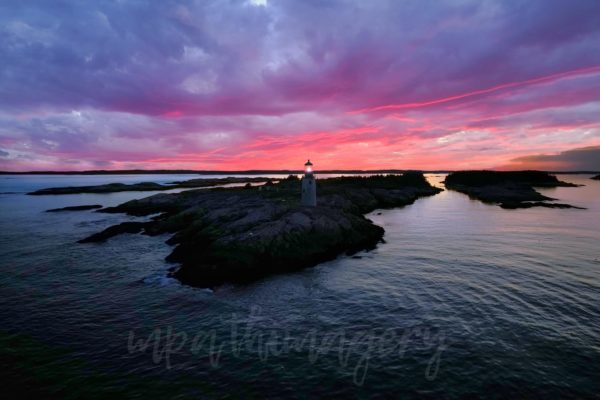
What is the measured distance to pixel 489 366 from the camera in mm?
13320

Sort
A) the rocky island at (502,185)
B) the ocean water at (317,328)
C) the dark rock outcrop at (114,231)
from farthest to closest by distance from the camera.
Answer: the rocky island at (502,185), the dark rock outcrop at (114,231), the ocean water at (317,328)

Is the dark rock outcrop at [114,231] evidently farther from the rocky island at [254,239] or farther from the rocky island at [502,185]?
the rocky island at [502,185]

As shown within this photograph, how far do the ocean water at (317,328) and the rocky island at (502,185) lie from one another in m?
55.4

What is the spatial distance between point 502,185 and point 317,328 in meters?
114

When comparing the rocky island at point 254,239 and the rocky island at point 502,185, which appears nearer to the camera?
the rocky island at point 254,239

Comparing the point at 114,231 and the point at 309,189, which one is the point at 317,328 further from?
the point at 114,231

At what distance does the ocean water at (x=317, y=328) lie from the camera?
1240cm

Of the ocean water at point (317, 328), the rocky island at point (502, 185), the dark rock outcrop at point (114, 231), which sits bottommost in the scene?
the ocean water at point (317, 328)

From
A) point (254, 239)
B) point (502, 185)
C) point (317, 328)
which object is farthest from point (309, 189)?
point (502, 185)

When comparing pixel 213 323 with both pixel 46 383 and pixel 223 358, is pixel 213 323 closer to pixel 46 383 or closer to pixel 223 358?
pixel 223 358

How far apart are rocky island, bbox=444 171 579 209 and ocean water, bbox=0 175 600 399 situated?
2182 inches

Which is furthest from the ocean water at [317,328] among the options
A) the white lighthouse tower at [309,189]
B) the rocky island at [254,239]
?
the white lighthouse tower at [309,189]

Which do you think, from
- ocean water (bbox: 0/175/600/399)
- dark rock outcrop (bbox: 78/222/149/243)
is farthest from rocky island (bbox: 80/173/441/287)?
ocean water (bbox: 0/175/600/399)

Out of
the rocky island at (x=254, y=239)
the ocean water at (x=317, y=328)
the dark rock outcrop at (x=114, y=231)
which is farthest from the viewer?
the dark rock outcrop at (x=114, y=231)
